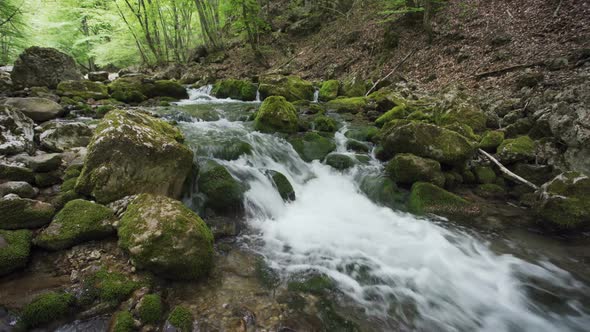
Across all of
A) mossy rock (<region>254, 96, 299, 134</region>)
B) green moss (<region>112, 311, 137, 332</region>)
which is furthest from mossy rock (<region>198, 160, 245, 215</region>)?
mossy rock (<region>254, 96, 299, 134</region>)

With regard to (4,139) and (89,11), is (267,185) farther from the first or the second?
(89,11)

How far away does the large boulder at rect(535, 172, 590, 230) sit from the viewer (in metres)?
4.80

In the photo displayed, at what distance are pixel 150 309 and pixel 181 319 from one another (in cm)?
33

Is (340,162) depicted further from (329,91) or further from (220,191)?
(329,91)

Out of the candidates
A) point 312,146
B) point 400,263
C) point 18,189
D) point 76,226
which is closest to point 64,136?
point 18,189

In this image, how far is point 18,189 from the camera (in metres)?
3.95

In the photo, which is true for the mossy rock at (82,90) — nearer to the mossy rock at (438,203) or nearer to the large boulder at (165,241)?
the large boulder at (165,241)

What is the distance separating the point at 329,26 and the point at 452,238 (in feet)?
68.0

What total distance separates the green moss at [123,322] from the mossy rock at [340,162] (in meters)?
5.78

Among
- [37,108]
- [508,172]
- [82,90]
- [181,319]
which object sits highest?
[82,90]

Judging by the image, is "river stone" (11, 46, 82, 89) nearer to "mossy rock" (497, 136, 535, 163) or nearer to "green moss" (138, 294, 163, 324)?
"green moss" (138, 294, 163, 324)

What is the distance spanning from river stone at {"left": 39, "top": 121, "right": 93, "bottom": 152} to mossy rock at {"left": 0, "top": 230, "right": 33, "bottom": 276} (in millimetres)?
2998

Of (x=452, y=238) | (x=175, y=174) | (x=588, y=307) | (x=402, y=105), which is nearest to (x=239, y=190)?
(x=175, y=174)

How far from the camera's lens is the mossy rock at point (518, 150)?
6.51 metres
